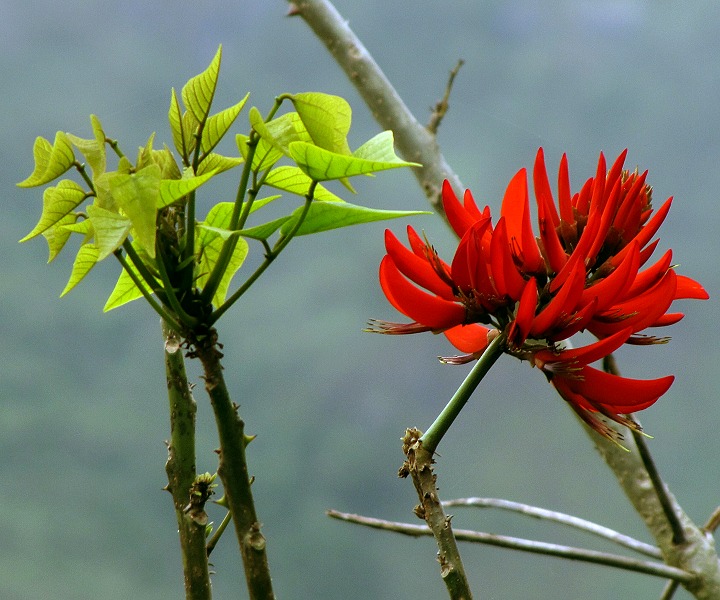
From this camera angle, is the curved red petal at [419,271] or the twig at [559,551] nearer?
the curved red petal at [419,271]

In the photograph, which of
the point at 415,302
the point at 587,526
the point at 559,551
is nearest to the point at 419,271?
the point at 415,302

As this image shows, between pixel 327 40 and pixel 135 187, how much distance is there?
868mm

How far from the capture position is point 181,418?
53 centimetres

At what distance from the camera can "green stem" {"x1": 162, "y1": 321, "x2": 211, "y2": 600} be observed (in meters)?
0.52

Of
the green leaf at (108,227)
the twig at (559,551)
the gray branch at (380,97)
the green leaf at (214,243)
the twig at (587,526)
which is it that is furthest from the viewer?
the gray branch at (380,97)

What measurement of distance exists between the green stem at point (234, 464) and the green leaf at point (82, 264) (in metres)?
0.09

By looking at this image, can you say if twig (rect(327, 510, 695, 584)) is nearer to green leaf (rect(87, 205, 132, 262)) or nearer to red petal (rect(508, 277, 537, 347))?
red petal (rect(508, 277, 537, 347))

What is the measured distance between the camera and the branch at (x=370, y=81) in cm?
117

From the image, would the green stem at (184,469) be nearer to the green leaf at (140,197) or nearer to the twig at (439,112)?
the green leaf at (140,197)

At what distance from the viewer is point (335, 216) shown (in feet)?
1.45

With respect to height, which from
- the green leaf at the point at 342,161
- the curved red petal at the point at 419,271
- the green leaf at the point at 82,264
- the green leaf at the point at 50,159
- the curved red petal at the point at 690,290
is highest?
the green leaf at the point at 50,159

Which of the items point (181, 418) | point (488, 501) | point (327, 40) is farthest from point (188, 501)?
point (327, 40)

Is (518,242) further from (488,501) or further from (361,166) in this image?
(488,501)

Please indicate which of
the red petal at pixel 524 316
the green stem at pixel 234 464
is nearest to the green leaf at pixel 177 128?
the green stem at pixel 234 464
